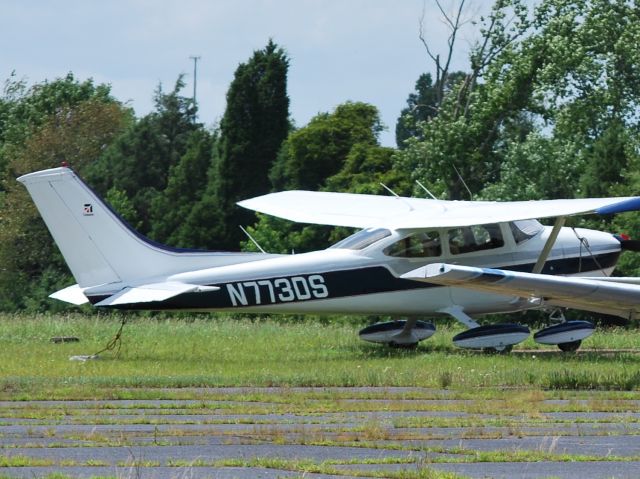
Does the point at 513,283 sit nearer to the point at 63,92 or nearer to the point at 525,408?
the point at 525,408

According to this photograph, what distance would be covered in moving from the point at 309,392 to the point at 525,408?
2.77 m

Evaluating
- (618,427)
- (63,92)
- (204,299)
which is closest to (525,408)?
(618,427)

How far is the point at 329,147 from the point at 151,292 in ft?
140

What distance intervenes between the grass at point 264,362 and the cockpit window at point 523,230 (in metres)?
1.74

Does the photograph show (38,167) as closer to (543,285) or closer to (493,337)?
(493,337)

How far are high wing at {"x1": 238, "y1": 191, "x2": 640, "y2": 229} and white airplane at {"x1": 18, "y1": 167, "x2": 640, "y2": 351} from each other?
0.17ft

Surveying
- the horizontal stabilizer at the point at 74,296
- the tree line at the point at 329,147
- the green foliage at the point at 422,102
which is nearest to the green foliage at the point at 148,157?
the tree line at the point at 329,147

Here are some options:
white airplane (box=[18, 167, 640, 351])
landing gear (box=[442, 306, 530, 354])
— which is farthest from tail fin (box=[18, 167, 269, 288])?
landing gear (box=[442, 306, 530, 354])

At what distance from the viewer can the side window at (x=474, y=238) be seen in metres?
21.1

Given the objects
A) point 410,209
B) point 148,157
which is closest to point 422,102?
point 148,157

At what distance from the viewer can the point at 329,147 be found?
2450 inches

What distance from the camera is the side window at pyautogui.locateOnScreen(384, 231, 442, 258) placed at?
2112 cm

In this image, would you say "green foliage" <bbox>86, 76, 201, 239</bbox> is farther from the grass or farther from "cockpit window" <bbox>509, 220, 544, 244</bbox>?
"cockpit window" <bbox>509, 220, 544, 244</bbox>

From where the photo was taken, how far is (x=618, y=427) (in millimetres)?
12875
